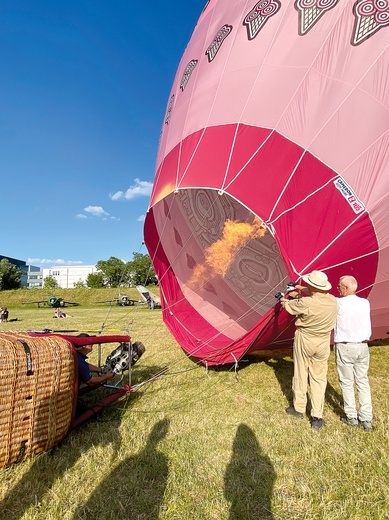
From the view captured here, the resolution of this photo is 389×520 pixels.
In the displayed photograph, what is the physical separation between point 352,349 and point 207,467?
5.89 feet

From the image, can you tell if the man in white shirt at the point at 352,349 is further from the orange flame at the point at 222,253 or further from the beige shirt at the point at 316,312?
the orange flame at the point at 222,253

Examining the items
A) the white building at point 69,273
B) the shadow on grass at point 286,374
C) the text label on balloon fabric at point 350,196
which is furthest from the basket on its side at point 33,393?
the white building at point 69,273

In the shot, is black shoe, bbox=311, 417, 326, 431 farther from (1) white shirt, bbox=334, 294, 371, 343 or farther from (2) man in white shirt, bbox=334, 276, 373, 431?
(1) white shirt, bbox=334, 294, 371, 343

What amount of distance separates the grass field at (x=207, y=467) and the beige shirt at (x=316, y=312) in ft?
3.03

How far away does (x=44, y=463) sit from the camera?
2.69 meters

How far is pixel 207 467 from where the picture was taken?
8.80 feet

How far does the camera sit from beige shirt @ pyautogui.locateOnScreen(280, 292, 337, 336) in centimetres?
346

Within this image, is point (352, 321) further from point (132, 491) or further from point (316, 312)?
point (132, 491)

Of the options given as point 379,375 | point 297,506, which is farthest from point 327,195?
point 379,375

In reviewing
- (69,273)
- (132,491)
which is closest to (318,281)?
(132,491)

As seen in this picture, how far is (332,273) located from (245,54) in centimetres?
271

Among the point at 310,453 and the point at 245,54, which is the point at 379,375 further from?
the point at 245,54

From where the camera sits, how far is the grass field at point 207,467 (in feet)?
7.34

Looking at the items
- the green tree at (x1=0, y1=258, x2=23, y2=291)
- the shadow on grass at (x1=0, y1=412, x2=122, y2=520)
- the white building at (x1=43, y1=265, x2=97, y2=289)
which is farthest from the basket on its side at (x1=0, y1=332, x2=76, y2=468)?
the white building at (x1=43, y1=265, x2=97, y2=289)
